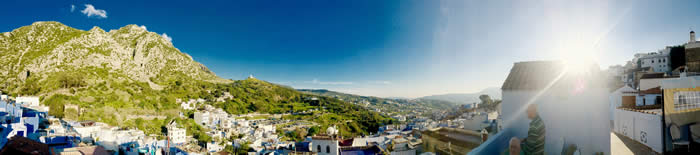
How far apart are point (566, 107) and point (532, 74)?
2.71ft

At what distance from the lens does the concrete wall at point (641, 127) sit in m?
6.70

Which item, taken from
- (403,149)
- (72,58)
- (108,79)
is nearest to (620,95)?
(403,149)

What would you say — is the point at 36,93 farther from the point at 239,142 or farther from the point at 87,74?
the point at 239,142

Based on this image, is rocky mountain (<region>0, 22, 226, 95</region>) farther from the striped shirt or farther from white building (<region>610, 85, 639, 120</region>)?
white building (<region>610, 85, 639, 120</region>)

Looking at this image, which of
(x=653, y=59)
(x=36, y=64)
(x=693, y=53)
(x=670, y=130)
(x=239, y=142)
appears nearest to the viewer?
(x=670, y=130)

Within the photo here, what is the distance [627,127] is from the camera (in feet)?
28.8

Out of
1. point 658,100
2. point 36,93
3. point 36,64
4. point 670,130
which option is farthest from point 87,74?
point 658,100

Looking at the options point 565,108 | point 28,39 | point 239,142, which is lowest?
point 239,142

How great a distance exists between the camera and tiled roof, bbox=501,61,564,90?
11.0ft

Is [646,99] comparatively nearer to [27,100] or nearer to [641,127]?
[641,127]

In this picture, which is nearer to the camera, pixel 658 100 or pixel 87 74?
pixel 658 100

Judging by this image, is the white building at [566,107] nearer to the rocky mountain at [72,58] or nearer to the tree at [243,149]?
the tree at [243,149]

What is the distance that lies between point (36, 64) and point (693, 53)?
193 feet

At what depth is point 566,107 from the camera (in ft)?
9.53
